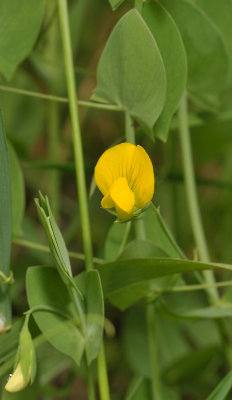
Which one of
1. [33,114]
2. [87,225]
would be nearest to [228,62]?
[87,225]

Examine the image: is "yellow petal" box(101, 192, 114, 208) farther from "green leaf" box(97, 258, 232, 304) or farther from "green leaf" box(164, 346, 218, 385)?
"green leaf" box(164, 346, 218, 385)

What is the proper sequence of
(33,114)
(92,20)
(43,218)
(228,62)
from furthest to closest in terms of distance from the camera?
(92,20)
(33,114)
(228,62)
(43,218)

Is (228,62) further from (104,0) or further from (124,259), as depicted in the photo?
(104,0)

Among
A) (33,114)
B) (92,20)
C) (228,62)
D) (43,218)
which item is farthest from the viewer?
(92,20)

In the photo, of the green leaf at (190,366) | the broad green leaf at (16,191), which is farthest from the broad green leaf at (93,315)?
the green leaf at (190,366)

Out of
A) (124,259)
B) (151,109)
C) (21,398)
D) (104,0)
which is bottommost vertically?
(21,398)

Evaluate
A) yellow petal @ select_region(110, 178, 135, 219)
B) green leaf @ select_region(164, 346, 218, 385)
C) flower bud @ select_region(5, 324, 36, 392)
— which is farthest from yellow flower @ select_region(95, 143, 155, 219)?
green leaf @ select_region(164, 346, 218, 385)

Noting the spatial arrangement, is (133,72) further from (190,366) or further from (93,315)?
(190,366)
